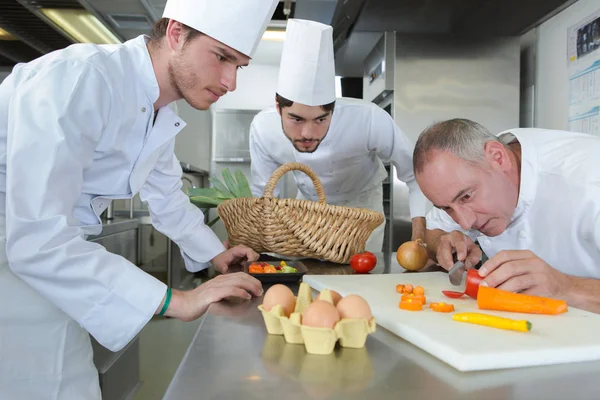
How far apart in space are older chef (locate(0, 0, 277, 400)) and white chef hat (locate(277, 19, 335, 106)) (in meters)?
0.57

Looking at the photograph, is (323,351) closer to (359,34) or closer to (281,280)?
(281,280)

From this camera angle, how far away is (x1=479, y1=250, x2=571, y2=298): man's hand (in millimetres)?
915

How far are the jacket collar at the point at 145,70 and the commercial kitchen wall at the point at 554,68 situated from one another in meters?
2.77

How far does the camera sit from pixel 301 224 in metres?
1.39

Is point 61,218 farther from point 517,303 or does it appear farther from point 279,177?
point 517,303

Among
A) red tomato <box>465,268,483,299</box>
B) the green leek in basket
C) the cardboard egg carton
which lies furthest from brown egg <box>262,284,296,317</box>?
the green leek in basket

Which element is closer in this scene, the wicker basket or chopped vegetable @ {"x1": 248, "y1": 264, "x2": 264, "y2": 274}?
chopped vegetable @ {"x1": 248, "y1": 264, "x2": 264, "y2": 274}

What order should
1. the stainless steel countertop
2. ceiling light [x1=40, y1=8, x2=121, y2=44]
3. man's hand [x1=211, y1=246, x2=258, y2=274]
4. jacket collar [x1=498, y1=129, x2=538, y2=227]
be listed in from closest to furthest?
the stainless steel countertop, jacket collar [x1=498, y1=129, x2=538, y2=227], man's hand [x1=211, y1=246, x2=258, y2=274], ceiling light [x1=40, y1=8, x2=121, y2=44]

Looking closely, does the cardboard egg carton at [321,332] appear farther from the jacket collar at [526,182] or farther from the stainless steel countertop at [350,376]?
the jacket collar at [526,182]

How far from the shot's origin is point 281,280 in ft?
3.78

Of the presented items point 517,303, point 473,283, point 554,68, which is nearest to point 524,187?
point 473,283

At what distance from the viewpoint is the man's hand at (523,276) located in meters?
0.91

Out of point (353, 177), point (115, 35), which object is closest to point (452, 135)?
point (353, 177)

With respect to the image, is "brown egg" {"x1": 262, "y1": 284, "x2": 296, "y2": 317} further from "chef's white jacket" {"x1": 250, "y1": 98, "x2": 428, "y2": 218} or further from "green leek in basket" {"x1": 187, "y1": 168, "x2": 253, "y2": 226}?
"chef's white jacket" {"x1": 250, "y1": 98, "x2": 428, "y2": 218}
